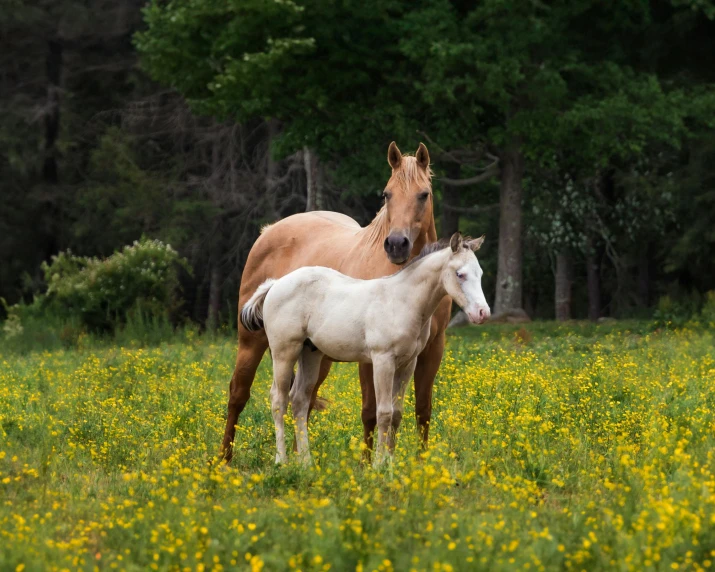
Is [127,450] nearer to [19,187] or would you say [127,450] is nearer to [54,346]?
[54,346]

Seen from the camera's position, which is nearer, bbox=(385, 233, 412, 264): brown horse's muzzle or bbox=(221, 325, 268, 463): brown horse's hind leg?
bbox=(385, 233, 412, 264): brown horse's muzzle

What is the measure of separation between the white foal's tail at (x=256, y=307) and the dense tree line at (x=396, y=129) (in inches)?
458

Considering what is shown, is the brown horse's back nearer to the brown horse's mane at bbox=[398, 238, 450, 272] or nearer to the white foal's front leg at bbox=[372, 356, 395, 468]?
the brown horse's mane at bbox=[398, 238, 450, 272]

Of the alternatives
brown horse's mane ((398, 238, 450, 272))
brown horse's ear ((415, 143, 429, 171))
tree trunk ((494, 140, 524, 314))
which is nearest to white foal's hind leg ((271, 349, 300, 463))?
brown horse's mane ((398, 238, 450, 272))

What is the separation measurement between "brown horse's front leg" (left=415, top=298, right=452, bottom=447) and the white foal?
18.0 inches

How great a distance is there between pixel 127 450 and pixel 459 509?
10.9ft

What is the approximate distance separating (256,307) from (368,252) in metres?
1.00

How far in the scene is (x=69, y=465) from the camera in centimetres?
807

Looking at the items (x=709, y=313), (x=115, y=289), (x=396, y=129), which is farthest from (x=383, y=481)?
(x=115, y=289)

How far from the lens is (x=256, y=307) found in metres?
8.41

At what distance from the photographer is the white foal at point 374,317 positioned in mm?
7398

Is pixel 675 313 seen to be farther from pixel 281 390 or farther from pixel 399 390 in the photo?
pixel 281 390

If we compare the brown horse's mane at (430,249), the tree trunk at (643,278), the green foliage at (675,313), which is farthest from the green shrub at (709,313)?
the brown horse's mane at (430,249)

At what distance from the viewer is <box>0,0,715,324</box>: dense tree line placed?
21047 mm
